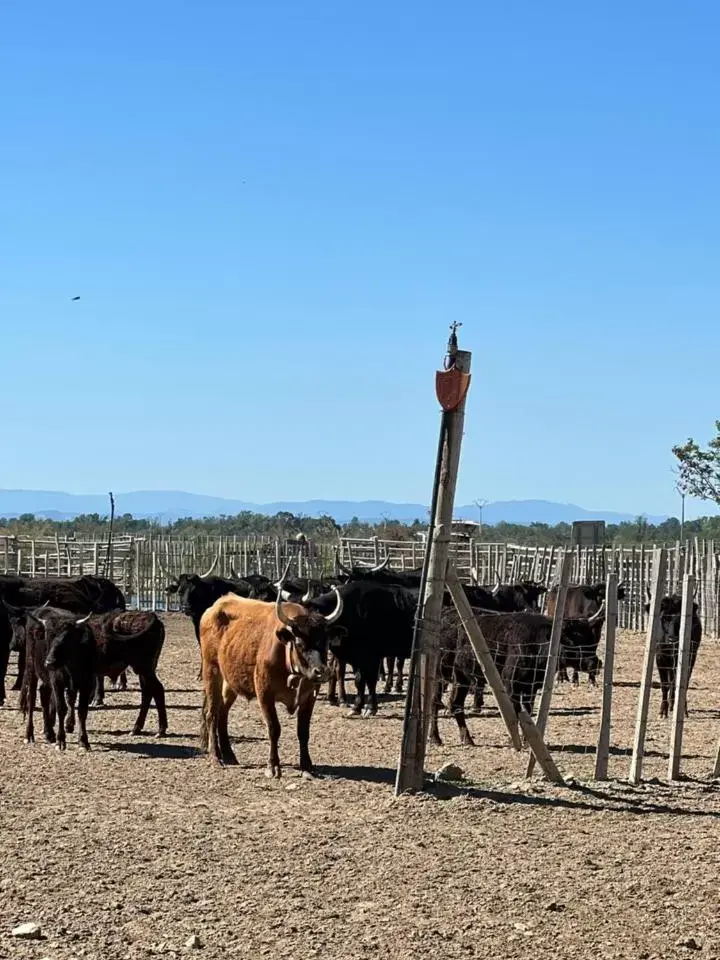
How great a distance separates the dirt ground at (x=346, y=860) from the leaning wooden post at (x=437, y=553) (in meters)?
0.66

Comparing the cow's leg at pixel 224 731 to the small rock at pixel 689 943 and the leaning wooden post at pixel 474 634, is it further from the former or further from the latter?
the small rock at pixel 689 943

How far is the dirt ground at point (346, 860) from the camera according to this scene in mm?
7523

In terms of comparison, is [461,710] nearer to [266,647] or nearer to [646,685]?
[266,647]

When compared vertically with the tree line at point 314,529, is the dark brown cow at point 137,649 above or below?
below

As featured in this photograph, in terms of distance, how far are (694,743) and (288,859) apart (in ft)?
23.5

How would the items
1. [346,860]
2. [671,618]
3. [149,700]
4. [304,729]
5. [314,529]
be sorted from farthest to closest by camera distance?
[314,529] < [671,618] < [149,700] < [304,729] < [346,860]

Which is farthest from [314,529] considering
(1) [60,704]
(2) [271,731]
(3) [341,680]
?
(2) [271,731]

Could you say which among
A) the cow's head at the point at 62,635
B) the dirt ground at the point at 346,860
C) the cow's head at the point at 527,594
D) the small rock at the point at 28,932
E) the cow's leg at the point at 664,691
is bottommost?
the small rock at the point at 28,932

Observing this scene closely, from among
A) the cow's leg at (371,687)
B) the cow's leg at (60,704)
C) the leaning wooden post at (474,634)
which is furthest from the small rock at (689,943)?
the cow's leg at (371,687)

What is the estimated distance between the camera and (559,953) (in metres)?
7.25

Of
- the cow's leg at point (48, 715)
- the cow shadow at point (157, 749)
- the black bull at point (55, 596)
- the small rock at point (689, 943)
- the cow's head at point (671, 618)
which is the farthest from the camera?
the cow's head at point (671, 618)

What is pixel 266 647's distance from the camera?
12414 millimetres

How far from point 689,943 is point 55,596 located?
12.9m

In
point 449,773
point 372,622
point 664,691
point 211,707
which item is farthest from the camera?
point 372,622
